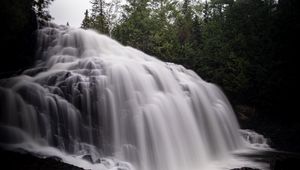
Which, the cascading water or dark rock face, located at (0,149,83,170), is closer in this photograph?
dark rock face, located at (0,149,83,170)

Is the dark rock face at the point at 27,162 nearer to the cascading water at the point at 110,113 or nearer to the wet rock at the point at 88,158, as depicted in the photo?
the cascading water at the point at 110,113

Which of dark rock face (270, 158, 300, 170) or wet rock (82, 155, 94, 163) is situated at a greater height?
dark rock face (270, 158, 300, 170)

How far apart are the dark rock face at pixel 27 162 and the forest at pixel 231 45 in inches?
207

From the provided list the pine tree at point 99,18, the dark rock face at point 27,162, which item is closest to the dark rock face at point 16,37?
the dark rock face at point 27,162

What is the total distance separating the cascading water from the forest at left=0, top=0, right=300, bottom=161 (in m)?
2.49

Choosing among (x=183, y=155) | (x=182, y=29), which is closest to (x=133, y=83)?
(x=183, y=155)

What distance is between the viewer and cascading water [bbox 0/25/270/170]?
13414mm

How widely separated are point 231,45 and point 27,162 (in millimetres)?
26219

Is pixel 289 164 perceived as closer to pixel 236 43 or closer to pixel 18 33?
pixel 18 33

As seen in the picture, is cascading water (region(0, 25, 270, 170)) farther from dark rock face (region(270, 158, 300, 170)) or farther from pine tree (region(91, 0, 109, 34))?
pine tree (region(91, 0, 109, 34))

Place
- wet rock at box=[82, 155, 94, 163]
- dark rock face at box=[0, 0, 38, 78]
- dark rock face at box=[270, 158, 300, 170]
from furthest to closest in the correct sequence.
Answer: dark rock face at box=[0, 0, 38, 78] → wet rock at box=[82, 155, 94, 163] → dark rock face at box=[270, 158, 300, 170]

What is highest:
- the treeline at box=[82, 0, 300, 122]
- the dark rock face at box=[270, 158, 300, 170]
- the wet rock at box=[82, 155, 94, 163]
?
the treeline at box=[82, 0, 300, 122]

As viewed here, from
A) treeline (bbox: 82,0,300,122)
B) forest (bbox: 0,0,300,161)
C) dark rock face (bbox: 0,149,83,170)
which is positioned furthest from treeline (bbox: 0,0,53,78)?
treeline (bbox: 82,0,300,122)

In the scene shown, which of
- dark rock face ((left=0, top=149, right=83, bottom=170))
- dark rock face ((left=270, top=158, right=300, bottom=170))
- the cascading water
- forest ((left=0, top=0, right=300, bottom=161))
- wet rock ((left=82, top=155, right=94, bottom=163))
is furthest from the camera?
forest ((left=0, top=0, right=300, bottom=161))
